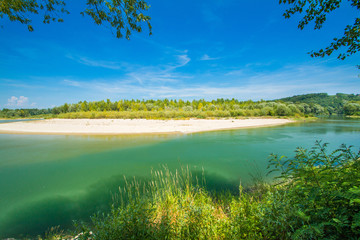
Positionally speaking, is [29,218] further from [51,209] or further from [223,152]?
[223,152]

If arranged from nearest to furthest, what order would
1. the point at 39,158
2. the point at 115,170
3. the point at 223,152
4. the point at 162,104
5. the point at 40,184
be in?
the point at 40,184 → the point at 115,170 → the point at 39,158 → the point at 223,152 → the point at 162,104

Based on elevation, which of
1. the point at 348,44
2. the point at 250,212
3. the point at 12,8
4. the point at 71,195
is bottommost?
the point at 71,195

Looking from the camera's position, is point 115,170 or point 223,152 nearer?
point 115,170

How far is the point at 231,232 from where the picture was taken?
7.36 feet

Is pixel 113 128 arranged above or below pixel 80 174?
above

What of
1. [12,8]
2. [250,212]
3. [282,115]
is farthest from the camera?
[282,115]

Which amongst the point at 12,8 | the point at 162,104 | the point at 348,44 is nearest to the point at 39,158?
the point at 12,8

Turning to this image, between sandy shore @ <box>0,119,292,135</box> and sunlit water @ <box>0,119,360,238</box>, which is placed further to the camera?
sandy shore @ <box>0,119,292,135</box>

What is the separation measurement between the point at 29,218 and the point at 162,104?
7275 cm

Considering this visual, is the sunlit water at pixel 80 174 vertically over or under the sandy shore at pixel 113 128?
under

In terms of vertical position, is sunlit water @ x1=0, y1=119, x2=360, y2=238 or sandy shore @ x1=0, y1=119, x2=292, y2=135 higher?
sandy shore @ x1=0, y1=119, x2=292, y2=135

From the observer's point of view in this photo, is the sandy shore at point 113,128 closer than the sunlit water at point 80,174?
No

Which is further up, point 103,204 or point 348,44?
point 348,44

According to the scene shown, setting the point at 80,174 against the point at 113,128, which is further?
the point at 113,128
